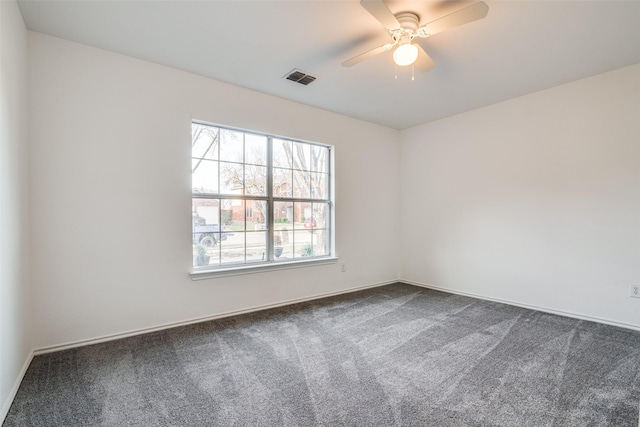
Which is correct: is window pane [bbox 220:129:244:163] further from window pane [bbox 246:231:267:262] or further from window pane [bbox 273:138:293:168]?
window pane [bbox 246:231:267:262]

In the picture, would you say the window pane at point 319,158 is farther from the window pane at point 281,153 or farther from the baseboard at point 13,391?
the baseboard at point 13,391

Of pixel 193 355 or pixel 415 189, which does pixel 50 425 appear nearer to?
pixel 193 355

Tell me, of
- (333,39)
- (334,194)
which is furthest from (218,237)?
(333,39)

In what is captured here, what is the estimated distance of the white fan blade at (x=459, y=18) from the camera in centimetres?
169

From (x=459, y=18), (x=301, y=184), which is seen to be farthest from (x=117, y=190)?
(x=459, y=18)

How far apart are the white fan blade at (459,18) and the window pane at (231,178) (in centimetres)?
228

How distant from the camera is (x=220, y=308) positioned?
10.5 feet

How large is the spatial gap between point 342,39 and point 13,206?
267 centimetres

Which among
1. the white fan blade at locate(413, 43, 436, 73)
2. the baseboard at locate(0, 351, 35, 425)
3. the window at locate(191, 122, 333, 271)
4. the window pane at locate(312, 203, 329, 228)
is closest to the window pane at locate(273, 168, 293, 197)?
the window at locate(191, 122, 333, 271)

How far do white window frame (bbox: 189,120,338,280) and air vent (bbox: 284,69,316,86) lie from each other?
75 centimetres

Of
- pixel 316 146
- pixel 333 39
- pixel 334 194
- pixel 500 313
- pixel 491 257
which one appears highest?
pixel 333 39

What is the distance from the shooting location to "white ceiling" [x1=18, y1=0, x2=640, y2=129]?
2084mm

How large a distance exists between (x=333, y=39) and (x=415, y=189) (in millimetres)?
2993

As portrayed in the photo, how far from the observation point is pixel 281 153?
3781 mm
